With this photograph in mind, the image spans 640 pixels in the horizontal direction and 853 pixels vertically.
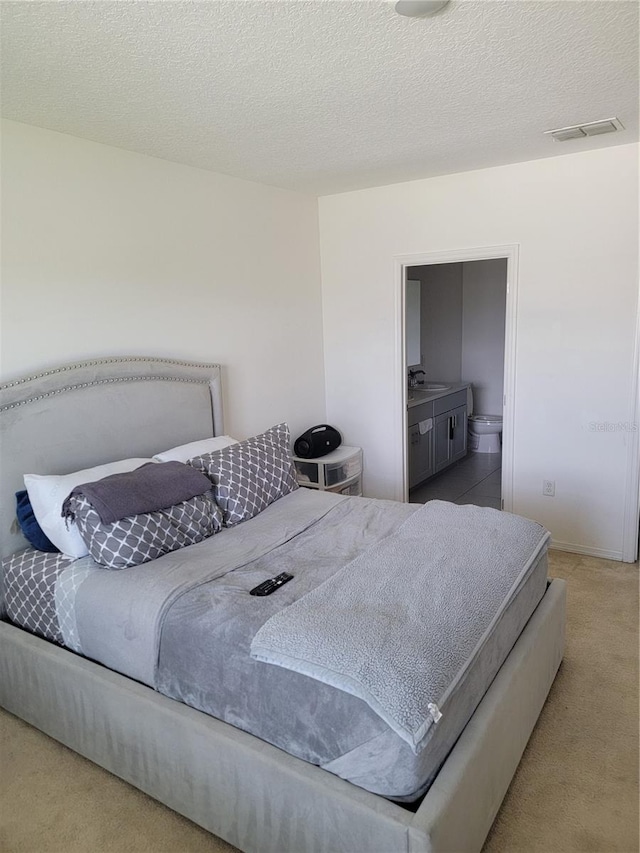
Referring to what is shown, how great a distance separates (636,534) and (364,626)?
266 cm

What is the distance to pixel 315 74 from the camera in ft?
7.16

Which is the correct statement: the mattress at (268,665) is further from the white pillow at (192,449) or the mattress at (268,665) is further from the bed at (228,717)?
the white pillow at (192,449)

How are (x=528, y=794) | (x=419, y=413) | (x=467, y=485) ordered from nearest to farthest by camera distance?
(x=528, y=794), (x=419, y=413), (x=467, y=485)

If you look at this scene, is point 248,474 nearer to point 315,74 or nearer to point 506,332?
point 315,74

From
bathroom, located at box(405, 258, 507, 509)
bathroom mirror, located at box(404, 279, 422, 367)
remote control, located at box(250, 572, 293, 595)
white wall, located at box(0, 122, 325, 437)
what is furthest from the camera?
bathroom, located at box(405, 258, 507, 509)

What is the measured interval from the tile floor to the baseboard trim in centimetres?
89

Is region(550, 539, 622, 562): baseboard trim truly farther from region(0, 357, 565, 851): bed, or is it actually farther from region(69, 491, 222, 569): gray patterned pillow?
region(69, 491, 222, 569): gray patterned pillow

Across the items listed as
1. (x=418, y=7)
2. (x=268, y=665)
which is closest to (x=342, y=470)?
(x=268, y=665)

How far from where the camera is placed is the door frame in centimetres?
386

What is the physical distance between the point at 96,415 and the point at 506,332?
103 inches

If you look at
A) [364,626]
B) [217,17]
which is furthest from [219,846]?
[217,17]

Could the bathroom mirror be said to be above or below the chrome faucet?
above

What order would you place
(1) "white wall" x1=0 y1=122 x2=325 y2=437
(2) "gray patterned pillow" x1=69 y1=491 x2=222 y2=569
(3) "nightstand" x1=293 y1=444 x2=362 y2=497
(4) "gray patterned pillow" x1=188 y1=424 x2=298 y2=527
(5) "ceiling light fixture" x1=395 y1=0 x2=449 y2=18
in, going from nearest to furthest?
(5) "ceiling light fixture" x1=395 y1=0 x2=449 y2=18, (2) "gray patterned pillow" x1=69 y1=491 x2=222 y2=569, (1) "white wall" x1=0 y1=122 x2=325 y2=437, (4) "gray patterned pillow" x1=188 y1=424 x2=298 y2=527, (3) "nightstand" x1=293 y1=444 x2=362 y2=497

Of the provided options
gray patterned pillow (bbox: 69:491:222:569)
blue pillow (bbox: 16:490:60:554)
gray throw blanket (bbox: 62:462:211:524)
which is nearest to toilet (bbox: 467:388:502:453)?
gray throw blanket (bbox: 62:462:211:524)
